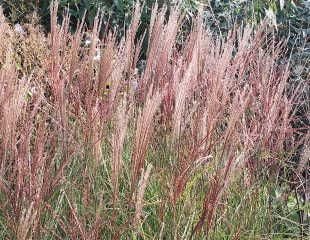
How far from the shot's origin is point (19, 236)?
4.90 feet

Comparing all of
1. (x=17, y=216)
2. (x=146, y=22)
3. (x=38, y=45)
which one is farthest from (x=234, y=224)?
(x=146, y=22)

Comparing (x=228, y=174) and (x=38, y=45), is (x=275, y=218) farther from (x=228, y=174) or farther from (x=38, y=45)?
(x=38, y=45)

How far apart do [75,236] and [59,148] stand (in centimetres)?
60

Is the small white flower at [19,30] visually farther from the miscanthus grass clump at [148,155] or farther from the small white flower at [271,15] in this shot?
the small white flower at [271,15]

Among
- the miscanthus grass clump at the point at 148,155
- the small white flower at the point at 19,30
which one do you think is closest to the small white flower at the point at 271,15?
the small white flower at the point at 19,30

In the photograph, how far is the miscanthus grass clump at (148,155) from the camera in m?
1.63

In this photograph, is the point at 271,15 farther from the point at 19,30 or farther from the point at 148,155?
the point at 148,155

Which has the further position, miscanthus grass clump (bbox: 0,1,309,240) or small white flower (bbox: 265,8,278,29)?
small white flower (bbox: 265,8,278,29)

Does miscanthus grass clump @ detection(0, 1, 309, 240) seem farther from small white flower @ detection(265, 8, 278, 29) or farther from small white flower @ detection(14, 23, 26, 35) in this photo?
small white flower @ detection(265, 8, 278, 29)

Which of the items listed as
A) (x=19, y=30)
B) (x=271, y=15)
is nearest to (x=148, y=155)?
(x=19, y=30)

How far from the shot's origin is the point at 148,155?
7.75 feet

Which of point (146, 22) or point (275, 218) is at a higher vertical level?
point (146, 22)

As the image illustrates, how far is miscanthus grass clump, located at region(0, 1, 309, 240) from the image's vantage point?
1.63m

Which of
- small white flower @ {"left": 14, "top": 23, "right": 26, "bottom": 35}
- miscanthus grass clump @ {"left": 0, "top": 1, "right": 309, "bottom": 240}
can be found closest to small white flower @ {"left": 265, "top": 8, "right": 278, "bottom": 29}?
small white flower @ {"left": 14, "top": 23, "right": 26, "bottom": 35}
